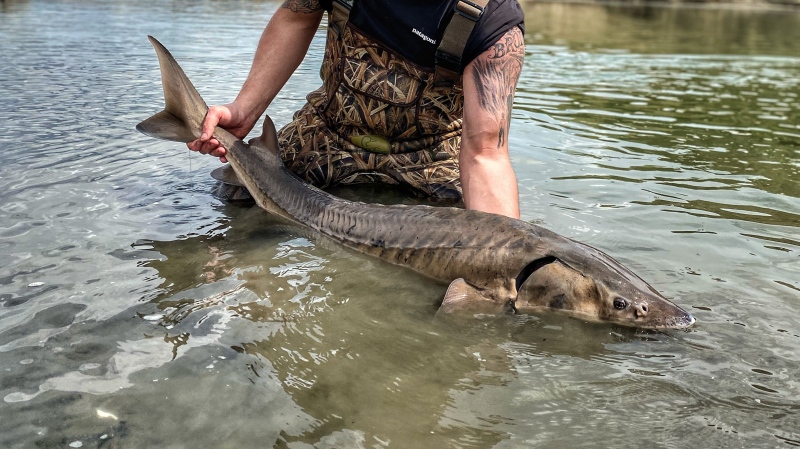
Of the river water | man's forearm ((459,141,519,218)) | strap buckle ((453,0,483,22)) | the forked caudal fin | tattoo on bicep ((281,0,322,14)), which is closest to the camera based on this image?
the river water

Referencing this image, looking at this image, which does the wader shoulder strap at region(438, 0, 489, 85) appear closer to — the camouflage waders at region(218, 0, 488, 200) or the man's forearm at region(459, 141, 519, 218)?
the camouflage waders at region(218, 0, 488, 200)

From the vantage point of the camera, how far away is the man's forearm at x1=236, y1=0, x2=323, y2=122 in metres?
4.85

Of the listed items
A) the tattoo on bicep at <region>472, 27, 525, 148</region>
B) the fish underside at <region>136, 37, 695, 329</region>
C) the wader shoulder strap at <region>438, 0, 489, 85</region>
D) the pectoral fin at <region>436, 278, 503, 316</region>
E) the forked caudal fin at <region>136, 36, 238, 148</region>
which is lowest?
the pectoral fin at <region>436, 278, 503, 316</region>

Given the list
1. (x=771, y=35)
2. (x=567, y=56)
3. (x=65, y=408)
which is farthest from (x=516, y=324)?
(x=771, y=35)

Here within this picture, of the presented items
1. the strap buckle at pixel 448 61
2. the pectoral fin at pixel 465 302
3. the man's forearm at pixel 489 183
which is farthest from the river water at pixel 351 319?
the strap buckle at pixel 448 61

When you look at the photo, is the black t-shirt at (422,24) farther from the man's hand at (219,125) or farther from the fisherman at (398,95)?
the man's hand at (219,125)

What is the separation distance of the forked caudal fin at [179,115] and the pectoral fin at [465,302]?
1.97m

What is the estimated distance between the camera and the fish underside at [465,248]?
3.15 meters

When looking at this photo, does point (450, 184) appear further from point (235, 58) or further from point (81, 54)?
point (81, 54)

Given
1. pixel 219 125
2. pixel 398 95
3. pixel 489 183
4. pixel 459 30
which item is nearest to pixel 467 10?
pixel 459 30

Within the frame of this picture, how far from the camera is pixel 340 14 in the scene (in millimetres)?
4773

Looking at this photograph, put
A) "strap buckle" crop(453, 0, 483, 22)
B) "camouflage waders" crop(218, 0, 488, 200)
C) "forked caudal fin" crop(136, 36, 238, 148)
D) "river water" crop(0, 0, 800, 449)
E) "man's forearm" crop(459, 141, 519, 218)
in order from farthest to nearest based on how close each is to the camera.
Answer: "camouflage waders" crop(218, 0, 488, 200), "forked caudal fin" crop(136, 36, 238, 148), "strap buckle" crop(453, 0, 483, 22), "man's forearm" crop(459, 141, 519, 218), "river water" crop(0, 0, 800, 449)

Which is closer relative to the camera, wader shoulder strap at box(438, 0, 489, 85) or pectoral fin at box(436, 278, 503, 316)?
pectoral fin at box(436, 278, 503, 316)

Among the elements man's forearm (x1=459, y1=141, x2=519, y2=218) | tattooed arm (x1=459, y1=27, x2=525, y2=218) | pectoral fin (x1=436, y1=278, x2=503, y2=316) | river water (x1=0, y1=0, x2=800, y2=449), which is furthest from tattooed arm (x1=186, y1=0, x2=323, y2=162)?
pectoral fin (x1=436, y1=278, x2=503, y2=316)
